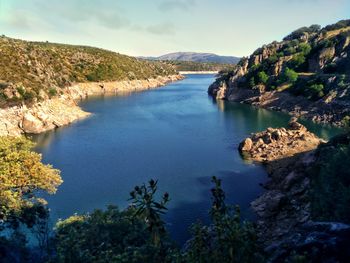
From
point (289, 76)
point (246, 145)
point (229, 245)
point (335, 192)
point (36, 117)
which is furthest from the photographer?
point (289, 76)

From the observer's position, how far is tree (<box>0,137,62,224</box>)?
37750 millimetres

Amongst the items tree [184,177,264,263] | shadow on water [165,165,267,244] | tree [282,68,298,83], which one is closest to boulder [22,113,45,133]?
shadow on water [165,165,267,244]

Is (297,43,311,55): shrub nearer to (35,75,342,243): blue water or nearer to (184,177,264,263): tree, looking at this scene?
(35,75,342,243): blue water

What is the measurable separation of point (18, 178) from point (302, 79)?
13331 cm

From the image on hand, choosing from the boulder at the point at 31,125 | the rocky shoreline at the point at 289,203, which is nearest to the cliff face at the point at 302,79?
the rocky shoreline at the point at 289,203

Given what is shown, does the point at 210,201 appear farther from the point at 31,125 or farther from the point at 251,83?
A: the point at 251,83

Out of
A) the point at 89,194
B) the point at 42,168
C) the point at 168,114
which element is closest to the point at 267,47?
the point at 168,114

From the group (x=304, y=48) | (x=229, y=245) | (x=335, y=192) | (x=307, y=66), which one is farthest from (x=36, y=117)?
(x=304, y=48)

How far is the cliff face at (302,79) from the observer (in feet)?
429

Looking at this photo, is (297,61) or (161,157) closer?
(161,157)

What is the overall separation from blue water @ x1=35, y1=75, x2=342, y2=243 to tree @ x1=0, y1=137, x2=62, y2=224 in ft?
35.2

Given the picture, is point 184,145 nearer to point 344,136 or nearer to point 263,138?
point 263,138

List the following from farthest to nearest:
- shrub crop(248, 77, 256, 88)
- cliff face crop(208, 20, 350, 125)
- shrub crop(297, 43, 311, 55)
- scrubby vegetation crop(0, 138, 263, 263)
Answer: shrub crop(248, 77, 256, 88) < shrub crop(297, 43, 311, 55) < cliff face crop(208, 20, 350, 125) < scrubby vegetation crop(0, 138, 263, 263)

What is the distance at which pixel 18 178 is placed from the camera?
4162cm
